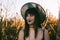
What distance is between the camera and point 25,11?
13.8 feet

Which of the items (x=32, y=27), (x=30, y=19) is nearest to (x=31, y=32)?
(x=32, y=27)

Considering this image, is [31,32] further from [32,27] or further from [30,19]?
[30,19]

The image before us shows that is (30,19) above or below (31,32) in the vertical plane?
above

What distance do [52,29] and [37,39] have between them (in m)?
1.93

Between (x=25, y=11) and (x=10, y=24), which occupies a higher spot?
(x=25, y=11)

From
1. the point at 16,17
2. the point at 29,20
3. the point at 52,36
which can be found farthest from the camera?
the point at 16,17

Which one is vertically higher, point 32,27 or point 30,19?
point 30,19

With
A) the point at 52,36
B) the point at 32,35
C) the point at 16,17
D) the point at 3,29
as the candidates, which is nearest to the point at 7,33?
the point at 3,29

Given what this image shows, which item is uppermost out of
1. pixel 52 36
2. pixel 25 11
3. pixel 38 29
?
pixel 25 11

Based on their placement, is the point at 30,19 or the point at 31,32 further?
the point at 31,32

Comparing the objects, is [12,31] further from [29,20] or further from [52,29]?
[29,20]

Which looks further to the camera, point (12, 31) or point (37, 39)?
point (12, 31)

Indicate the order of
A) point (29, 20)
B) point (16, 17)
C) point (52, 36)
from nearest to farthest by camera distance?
point (29, 20) < point (52, 36) < point (16, 17)

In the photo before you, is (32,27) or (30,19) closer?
(30,19)
